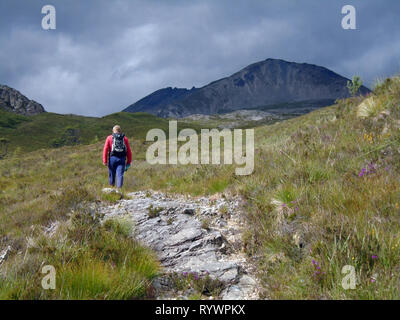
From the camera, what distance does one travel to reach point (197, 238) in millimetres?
4273

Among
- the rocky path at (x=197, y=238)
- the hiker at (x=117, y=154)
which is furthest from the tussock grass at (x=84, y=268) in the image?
the hiker at (x=117, y=154)

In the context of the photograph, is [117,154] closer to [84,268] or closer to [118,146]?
[118,146]

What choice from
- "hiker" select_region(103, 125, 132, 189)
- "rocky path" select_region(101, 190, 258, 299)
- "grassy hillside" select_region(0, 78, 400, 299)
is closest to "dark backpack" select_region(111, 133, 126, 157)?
"hiker" select_region(103, 125, 132, 189)

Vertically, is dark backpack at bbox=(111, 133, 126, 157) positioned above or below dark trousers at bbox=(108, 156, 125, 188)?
above

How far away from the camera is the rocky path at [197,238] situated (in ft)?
10.1

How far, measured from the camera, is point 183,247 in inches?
160

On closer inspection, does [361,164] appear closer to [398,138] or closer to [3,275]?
[398,138]

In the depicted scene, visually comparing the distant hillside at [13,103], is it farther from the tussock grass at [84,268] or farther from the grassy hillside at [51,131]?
the tussock grass at [84,268]

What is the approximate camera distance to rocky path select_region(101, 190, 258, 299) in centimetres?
307

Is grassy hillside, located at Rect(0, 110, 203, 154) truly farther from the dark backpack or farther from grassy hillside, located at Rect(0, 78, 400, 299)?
grassy hillside, located at Rect(0, 78, 400, 299)

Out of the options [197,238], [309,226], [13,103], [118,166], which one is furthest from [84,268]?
[13,103]

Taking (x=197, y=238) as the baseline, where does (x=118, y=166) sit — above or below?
above
